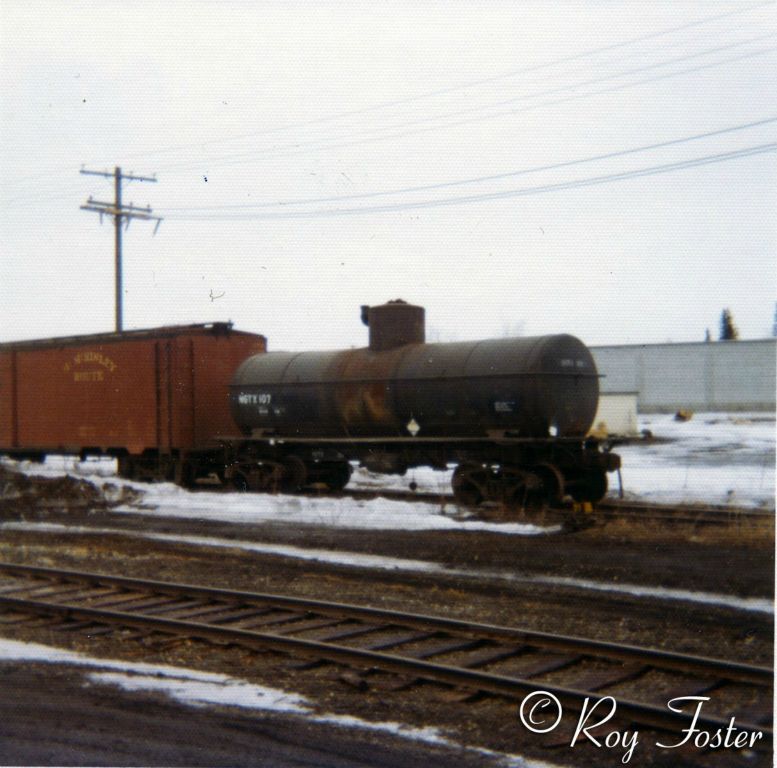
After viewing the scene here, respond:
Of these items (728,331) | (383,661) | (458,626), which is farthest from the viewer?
(728,331)

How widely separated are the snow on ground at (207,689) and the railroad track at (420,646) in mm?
654

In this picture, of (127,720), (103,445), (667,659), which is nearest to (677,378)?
(103,445)

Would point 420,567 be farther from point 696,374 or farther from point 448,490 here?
point 696,374

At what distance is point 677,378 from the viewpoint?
33.4m

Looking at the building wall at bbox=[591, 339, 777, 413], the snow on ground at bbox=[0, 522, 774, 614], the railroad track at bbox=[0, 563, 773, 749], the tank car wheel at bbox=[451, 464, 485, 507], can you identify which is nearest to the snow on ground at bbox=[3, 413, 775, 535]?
the tank car wheel at bbox=[451, 464, 485, 507]

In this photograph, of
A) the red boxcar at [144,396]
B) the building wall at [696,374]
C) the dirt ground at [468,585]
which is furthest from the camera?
the building wall at [696,374]

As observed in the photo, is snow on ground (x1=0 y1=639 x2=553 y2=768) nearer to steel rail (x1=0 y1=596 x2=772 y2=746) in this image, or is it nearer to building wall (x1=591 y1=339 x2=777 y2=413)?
steel rail (x1=0 y1=596 x2=772 y2=746)

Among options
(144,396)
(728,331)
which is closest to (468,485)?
(144,396)

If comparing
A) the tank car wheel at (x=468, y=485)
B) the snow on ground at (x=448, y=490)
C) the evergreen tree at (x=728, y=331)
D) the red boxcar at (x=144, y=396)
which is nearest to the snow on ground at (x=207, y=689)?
the snow on ground at (x=448, y=490)

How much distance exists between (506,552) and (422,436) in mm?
4940

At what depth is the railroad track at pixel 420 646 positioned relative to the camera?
6023 millimetres
